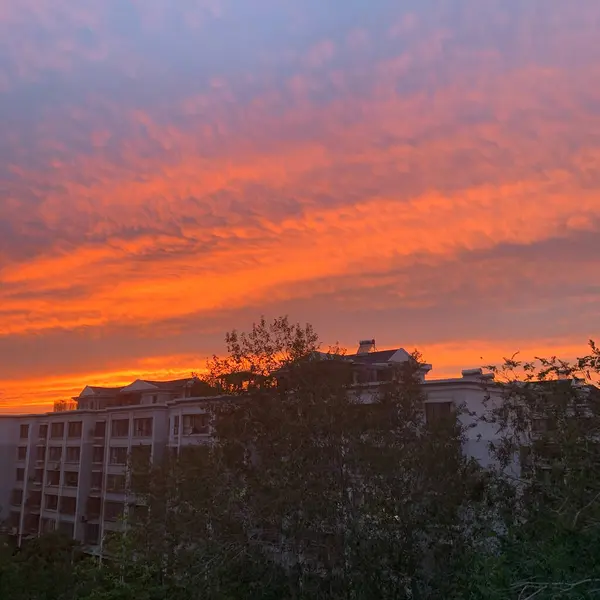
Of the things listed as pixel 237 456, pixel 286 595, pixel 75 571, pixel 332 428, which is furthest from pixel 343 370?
pixel 75 571

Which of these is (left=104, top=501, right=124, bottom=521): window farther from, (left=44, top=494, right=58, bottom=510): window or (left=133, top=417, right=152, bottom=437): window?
(left=44, top=494, right=58, bottom=510): window

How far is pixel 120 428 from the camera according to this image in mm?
47750

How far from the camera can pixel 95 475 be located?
4959cm

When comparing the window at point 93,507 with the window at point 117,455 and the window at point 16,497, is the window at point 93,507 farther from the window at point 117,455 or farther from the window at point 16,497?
the window at point 16,497

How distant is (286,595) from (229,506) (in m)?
2.51

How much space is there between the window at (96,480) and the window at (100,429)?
2925 millimetres

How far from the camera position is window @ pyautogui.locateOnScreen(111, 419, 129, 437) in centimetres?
Result: 4722

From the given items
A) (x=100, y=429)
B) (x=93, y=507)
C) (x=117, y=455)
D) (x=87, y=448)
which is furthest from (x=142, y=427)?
(x=93, y=507)

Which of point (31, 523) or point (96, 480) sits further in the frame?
point (31, 523)

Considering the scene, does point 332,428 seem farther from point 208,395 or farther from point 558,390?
point 558,390

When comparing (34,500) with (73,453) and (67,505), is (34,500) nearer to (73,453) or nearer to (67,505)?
(67,505)

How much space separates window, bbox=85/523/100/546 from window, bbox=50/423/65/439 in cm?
898

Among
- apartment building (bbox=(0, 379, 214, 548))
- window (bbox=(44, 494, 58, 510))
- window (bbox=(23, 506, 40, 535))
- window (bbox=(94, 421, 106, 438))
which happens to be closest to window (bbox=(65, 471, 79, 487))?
apartment building (bbox=(0, 379, 214, 548))

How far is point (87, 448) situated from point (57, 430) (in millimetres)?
5932
